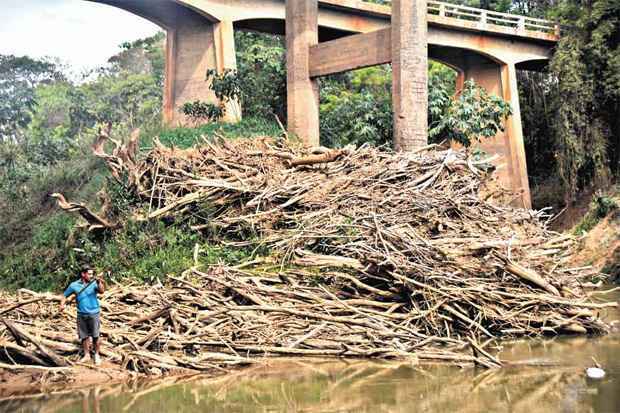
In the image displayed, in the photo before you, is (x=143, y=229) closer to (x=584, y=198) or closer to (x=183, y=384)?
(x=183, y=384)

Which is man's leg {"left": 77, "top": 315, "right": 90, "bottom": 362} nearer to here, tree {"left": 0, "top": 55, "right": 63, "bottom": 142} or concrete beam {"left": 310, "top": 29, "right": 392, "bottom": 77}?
concrete beam {"left": 310, "top": 29, "right": 392, "bottom": 77}

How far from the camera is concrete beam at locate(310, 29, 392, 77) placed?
1970cm

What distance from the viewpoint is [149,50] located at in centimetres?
4469

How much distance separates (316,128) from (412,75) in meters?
3.28

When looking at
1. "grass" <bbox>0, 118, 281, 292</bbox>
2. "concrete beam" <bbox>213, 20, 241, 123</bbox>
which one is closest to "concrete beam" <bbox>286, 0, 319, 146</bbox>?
"grass" <bbox>0, 118, 281, 292</bbox>

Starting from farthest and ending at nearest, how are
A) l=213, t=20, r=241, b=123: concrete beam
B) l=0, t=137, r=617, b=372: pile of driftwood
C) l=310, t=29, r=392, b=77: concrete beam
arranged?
1. l=213, t=20, r=241, b=123: concrete beam
2. l=310, t=29, r=392, b=77: concrete beam
3. l=0, t=137, r=617, b=372: pile of driftwood

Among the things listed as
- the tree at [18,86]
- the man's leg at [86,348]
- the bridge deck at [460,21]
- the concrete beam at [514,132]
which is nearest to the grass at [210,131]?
the bridge deck at [460,21]

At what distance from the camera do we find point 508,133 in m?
29.3

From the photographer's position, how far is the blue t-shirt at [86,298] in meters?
9.13

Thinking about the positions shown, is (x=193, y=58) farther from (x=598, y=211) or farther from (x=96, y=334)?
(x=96, y=334)

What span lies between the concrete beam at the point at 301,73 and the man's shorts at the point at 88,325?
494 inches

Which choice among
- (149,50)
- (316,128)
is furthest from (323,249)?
(149,50)

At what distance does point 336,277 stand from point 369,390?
2.93 m

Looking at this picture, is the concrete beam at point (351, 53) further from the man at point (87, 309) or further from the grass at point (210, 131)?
the man at point (87, 309)
